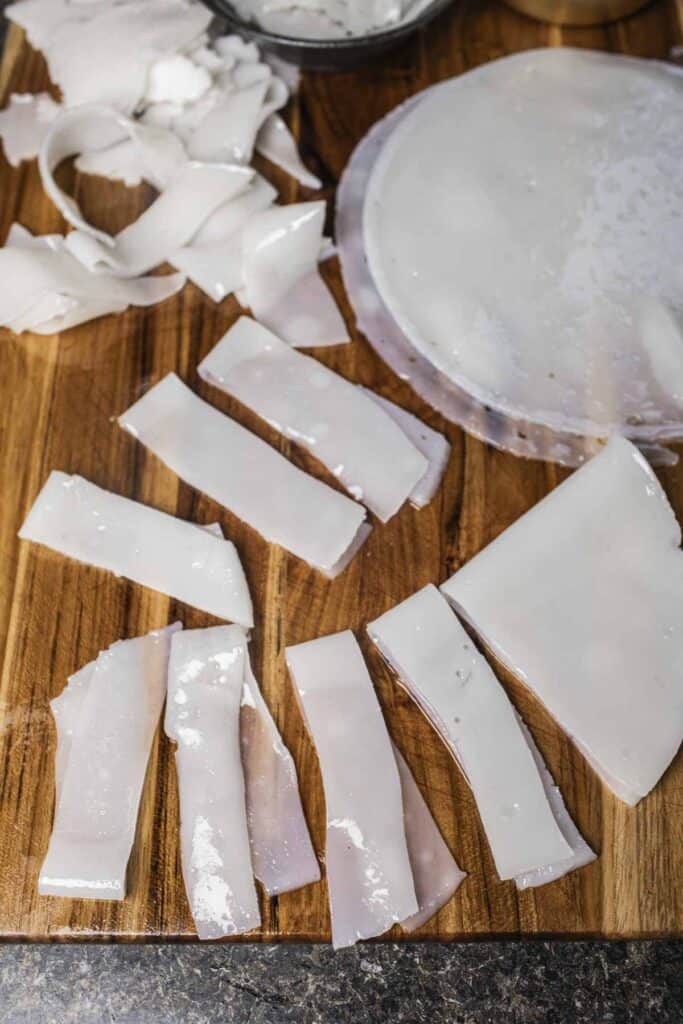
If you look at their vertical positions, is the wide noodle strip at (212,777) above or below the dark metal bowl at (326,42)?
below

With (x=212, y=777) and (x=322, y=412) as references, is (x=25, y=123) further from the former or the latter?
(x=212, y=777)

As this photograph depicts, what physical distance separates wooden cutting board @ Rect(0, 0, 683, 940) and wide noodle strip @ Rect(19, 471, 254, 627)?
0.02m

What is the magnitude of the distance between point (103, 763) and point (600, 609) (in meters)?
0.67

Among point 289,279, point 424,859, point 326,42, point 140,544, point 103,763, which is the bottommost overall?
point 424,859

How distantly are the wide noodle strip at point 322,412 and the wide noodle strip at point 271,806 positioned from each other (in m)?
0.32

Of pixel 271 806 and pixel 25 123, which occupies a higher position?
pixel 25 123

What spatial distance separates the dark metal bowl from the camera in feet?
5.53

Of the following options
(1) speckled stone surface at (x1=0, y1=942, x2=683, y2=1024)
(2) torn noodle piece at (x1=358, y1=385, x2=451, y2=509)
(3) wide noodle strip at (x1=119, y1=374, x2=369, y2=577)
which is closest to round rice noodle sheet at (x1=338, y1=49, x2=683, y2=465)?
(2) torn noodle piece at (x1=358, y1=385, x2=451, y2=509)

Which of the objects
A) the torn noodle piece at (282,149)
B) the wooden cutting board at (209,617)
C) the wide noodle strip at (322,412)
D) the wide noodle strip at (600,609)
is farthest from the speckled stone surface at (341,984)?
the torn noodle piece at (282,149)


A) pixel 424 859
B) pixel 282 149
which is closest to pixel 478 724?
pixel 424 859

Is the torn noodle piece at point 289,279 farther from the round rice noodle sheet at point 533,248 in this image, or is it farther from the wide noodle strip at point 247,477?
the wide noodle strip at point 247,477

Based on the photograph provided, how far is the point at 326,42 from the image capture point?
1687mm

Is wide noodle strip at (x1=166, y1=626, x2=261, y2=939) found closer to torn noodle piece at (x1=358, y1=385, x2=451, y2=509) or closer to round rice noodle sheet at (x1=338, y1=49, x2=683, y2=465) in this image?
torn noodle piece at (x1=358, y1=385, x2=451, y2=509)

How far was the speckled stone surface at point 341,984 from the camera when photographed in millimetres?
1287
